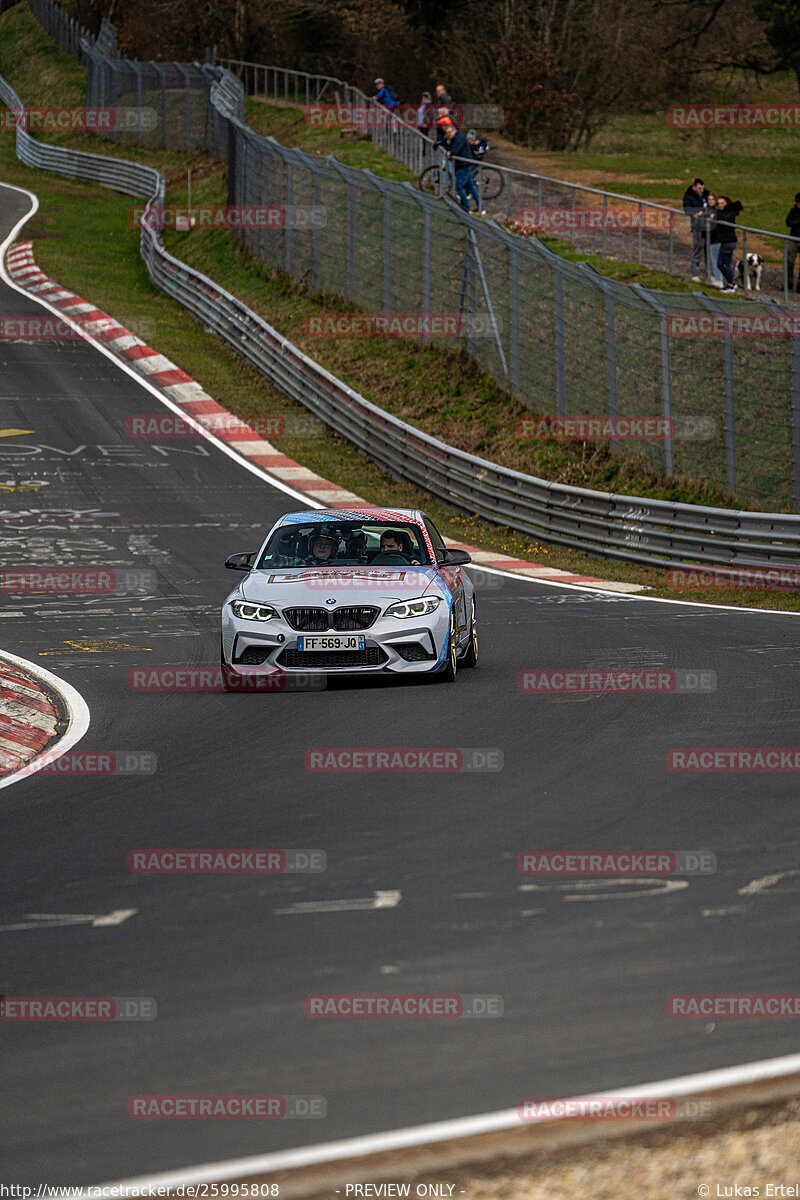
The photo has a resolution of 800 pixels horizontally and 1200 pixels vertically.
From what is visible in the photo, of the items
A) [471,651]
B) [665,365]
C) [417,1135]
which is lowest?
[471,651]

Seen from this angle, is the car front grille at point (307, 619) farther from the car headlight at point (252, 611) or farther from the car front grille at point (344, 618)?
the car headlight at point (252, 611)

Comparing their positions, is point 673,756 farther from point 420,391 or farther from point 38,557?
point 420,391

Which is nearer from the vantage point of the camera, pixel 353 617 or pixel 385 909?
pixel 385 909

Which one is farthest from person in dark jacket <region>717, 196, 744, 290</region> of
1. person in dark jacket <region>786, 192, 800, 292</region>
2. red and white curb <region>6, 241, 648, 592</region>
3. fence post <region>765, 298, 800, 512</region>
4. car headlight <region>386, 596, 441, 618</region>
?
car headlight <region>386, 596, 441, 618</region>

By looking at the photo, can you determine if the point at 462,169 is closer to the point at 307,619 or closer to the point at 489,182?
the point at 489,182

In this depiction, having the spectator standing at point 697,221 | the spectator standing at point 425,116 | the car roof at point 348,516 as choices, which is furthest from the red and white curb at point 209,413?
→ the spectator standing at point 425,116

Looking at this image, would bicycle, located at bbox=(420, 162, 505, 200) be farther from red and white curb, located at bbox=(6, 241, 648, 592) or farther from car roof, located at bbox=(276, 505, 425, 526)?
car roof, located at bbox=(276, 505, 425, 526)

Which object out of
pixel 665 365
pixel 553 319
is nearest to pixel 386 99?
pixel 553 319

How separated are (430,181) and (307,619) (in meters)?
27.6

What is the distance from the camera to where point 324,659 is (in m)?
11.8

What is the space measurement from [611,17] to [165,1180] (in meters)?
59.0

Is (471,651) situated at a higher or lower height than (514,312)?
lower

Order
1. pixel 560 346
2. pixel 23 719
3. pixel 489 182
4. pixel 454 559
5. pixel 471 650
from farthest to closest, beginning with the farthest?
pixel 489 182 < pixel 560 346 < pixel 471 650 < pixel 454 559 < pixel 23 719

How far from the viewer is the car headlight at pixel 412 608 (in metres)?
11.8
